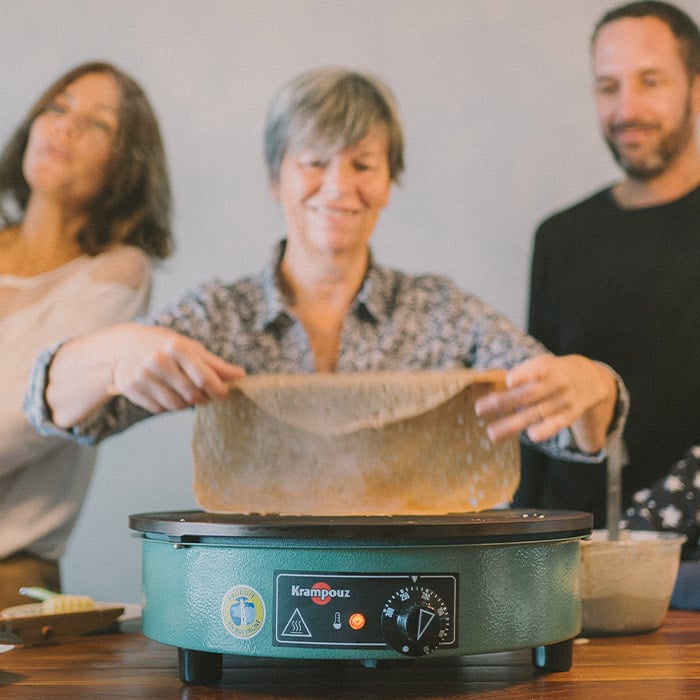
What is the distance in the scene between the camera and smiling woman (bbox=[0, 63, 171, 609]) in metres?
1.77

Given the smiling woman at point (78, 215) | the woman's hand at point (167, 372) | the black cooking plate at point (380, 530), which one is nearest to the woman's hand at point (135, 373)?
the woman's hand at point (167, 372)

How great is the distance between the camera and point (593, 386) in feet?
3.79

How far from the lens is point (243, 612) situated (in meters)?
→ 0.83

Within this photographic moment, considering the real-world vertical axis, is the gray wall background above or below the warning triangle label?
above

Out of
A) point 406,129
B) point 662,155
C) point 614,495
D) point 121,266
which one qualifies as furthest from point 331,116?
point 614,495

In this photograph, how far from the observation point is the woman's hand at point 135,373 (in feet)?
3.48

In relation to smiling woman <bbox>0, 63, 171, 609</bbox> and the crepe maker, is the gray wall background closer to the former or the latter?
smiling woman <bbox>0, 63, 171, 609</bbox>

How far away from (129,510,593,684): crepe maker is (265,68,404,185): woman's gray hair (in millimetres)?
909

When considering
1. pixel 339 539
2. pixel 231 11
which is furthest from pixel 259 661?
pixel 231 11

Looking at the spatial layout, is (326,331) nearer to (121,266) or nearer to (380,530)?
(121,266)

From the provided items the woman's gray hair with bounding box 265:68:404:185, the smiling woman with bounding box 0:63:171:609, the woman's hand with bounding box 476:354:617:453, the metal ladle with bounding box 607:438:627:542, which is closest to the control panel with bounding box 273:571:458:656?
the woman's hand with bounding box 476:354:617:453

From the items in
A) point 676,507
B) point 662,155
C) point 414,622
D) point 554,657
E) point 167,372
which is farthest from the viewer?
point 662,155

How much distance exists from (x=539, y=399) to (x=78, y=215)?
3.94ft

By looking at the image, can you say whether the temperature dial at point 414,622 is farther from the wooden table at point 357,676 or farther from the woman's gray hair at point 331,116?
the woman's gray hair at point 331,116
